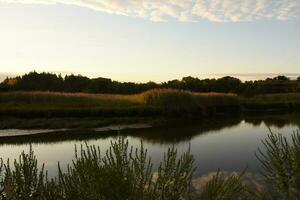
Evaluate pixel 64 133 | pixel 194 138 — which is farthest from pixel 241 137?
pixel 64 133

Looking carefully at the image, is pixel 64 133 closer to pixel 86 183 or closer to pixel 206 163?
pixel 206 163

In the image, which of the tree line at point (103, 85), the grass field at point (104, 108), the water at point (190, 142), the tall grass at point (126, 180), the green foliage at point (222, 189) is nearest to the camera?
the green foliage at point (222, 189)

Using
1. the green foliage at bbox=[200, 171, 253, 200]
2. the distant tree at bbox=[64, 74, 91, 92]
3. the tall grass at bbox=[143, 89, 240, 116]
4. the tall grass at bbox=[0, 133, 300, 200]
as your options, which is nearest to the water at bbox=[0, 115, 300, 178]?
the tall grass at bbox=[143, 89, 240, 116]

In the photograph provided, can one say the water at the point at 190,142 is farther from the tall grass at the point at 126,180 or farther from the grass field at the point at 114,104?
the tall grass at the point at 126,180

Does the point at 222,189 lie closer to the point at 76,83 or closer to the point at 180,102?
the point at 180,102

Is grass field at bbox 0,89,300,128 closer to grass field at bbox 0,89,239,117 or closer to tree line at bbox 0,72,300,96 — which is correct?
grass field at bbox 0,89,239,117

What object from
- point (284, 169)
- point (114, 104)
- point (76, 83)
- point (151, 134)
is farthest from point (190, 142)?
point (76, 83)

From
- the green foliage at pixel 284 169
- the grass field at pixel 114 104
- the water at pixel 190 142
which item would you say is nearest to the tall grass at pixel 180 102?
the grass field at pixel 114 104

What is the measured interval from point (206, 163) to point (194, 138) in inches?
325

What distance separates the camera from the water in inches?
659

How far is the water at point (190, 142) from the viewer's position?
16.8 meters

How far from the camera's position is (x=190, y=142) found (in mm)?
18766

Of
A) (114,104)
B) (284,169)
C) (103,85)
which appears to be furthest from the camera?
(103,85)

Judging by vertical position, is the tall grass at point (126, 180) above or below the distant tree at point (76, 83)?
below
